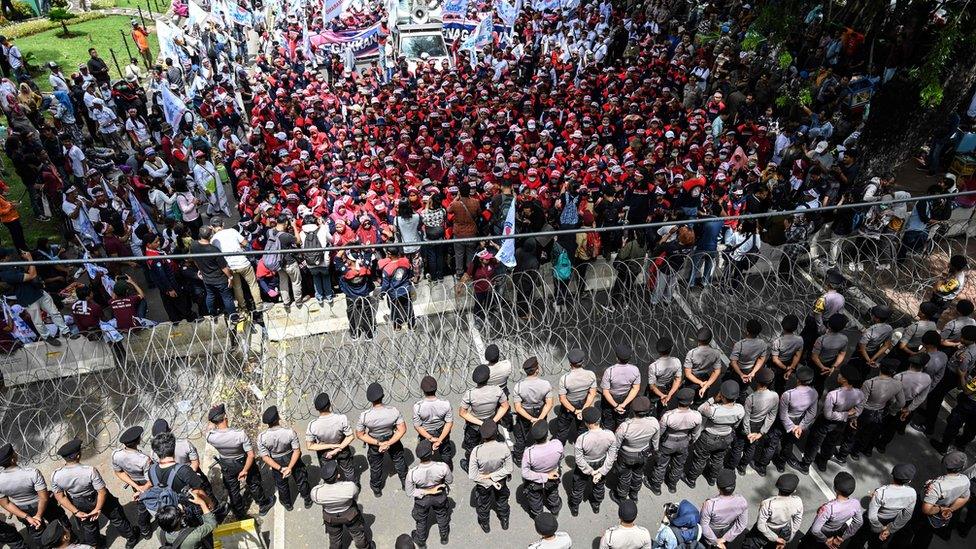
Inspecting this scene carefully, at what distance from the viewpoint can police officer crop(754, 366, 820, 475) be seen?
6809mm

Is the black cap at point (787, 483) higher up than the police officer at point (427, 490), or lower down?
higher up

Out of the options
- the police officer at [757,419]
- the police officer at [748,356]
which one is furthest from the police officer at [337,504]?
the police officer at [748,356]

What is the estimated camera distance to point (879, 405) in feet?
22.8

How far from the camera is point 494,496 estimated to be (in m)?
6.82

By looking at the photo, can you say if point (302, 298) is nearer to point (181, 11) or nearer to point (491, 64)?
point (491, 64)

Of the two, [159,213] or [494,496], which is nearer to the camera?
[494,496]

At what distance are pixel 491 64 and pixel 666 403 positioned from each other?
11979 millimetres

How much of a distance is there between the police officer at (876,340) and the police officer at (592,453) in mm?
3492

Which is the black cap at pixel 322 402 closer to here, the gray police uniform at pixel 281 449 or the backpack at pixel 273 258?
the gray police uniform at pixel 281 449

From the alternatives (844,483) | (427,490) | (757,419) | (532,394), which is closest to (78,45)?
(532,394)

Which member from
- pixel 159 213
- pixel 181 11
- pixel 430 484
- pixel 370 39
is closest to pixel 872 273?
pixel 430 484

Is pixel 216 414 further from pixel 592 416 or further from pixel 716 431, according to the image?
pixel 716 431

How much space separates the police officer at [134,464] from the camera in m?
6.22

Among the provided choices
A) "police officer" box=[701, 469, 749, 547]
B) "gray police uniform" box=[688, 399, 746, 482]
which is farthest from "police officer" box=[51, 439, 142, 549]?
"gray police uniform" box=[688, 399, 746, 482]
